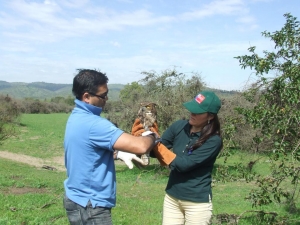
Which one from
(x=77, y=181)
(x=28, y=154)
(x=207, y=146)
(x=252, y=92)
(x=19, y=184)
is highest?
Answer: (x=252, y=92)

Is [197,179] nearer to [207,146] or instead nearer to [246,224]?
[207,146]

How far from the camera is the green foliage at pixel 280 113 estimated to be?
472cm

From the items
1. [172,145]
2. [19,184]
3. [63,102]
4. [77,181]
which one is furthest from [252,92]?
[63,102]

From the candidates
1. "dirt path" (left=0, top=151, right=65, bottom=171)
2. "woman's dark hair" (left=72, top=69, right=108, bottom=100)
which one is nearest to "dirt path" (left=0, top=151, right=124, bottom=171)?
"dirt path" (left=0, top=151, right=65, bottom=171)

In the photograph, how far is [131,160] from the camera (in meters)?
3.20

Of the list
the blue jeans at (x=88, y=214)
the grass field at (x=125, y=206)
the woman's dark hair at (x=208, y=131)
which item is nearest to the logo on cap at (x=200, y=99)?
the woman's dark hair at (x=208, y=131)

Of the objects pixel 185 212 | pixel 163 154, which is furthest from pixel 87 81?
pixel 185 212

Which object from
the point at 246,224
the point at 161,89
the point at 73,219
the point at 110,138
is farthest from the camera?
the point at 161,89

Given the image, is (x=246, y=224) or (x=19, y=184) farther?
(x=19, y=184)

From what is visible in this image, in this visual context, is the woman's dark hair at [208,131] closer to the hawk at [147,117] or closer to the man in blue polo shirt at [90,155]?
the hawk at [147,117]

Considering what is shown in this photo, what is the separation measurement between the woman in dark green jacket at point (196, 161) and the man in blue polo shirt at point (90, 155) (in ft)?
1.88

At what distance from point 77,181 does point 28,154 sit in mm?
27998

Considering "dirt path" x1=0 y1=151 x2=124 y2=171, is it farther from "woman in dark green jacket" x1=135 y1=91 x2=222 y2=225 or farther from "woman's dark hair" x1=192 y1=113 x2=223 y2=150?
"woman's dark hair" x1=192 y1=113 x2=223 y2=150

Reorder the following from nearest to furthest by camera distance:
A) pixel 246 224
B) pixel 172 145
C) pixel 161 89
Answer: pixel 172 145 → pixel 246 224 → pixel 161 89
